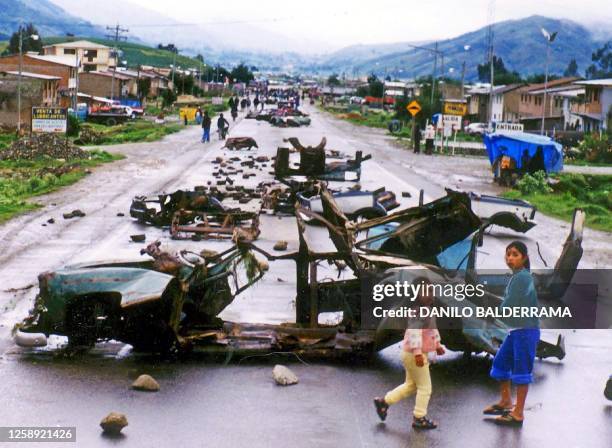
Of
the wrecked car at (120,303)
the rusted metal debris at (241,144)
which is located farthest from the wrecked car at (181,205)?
the rusted metal debris at (241,144)

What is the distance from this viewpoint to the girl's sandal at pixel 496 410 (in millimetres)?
9359

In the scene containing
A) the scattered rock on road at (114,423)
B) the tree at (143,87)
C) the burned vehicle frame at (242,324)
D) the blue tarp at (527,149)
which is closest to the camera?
the scattered rock on road at (114,423)

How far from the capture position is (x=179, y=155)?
4906 cm

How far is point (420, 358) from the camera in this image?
8.80m

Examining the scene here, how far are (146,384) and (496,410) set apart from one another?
10.6 feet

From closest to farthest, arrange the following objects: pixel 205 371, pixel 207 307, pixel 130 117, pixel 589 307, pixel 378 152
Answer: pixel 205 371 → pixel 207 307 → pixel 589 307 → pixel 378 152 → pixel 130 117

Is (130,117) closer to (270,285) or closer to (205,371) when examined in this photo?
(270,285)

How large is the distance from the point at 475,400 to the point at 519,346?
41.7 inches

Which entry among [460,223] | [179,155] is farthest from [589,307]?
[179,155]

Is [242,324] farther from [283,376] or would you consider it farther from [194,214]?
[194,214]

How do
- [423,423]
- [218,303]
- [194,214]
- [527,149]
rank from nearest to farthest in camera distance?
[423,423], [218,303], [194,214], [527,149]

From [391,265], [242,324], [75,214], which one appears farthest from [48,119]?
[391,265]

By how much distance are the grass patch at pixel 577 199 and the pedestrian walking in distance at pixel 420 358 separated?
17.8 metres

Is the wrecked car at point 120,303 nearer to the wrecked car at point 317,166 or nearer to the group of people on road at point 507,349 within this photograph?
the group of people on road at point 507,349
